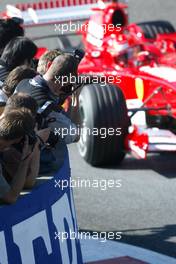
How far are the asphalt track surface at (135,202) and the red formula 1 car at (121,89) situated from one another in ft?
0.71

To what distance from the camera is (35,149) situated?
4.29 m

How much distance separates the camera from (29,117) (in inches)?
161

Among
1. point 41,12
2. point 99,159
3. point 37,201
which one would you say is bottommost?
point 99,159

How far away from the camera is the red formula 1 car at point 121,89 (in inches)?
309

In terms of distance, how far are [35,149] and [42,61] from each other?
1515mm

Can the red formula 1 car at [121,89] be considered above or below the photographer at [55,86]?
below

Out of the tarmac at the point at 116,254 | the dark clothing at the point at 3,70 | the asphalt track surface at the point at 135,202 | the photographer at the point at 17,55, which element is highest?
the photographer at the point at 17,55

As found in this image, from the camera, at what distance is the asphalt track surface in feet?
20.6

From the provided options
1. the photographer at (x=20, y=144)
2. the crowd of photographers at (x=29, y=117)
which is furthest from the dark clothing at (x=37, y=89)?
the photographer at (x=20, y=144)

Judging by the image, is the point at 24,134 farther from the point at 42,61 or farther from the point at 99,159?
the point at 99,159

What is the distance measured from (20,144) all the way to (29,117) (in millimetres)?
270

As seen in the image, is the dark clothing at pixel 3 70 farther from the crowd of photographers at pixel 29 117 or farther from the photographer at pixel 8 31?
the photographer at pixel 8 31

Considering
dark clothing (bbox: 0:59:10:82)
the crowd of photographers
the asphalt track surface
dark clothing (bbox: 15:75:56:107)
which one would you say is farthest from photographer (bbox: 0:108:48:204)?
the asphalt track surface

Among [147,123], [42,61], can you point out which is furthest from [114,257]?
[147,123]
